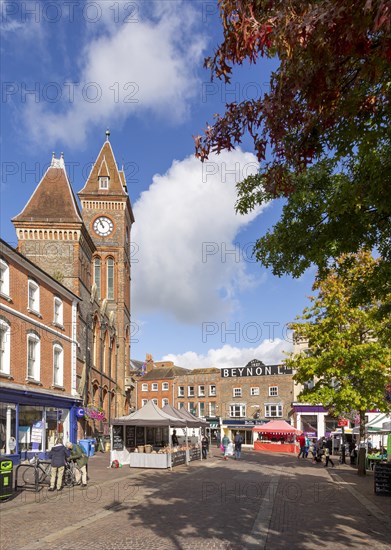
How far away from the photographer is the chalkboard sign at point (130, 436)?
93.5ft

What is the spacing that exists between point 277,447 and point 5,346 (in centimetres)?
3070

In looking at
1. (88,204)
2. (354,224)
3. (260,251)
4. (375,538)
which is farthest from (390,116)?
(88,204)

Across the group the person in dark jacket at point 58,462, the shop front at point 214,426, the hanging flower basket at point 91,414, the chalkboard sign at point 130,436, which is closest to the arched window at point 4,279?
the chalkboard sign at point 130,436

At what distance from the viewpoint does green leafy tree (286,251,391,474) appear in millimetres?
23906

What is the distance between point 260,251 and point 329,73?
7.59 m

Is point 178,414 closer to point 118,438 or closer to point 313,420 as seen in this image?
point 118,438

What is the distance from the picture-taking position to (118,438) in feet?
89.4

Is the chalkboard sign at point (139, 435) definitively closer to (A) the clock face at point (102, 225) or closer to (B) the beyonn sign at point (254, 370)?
(A) the clock face at point (102, 225)

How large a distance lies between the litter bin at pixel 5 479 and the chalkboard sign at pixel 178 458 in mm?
12708

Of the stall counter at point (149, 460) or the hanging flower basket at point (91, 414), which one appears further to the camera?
the hanging flower basket at point (91, 414)

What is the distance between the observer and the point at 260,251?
1210 centimetres

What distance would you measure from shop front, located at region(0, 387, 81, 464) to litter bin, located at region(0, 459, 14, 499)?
9.62 meters

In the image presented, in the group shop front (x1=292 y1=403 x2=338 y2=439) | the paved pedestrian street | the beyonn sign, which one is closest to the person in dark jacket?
the paved pedestrian street

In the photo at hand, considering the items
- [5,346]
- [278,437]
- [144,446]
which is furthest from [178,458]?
[278,437]
